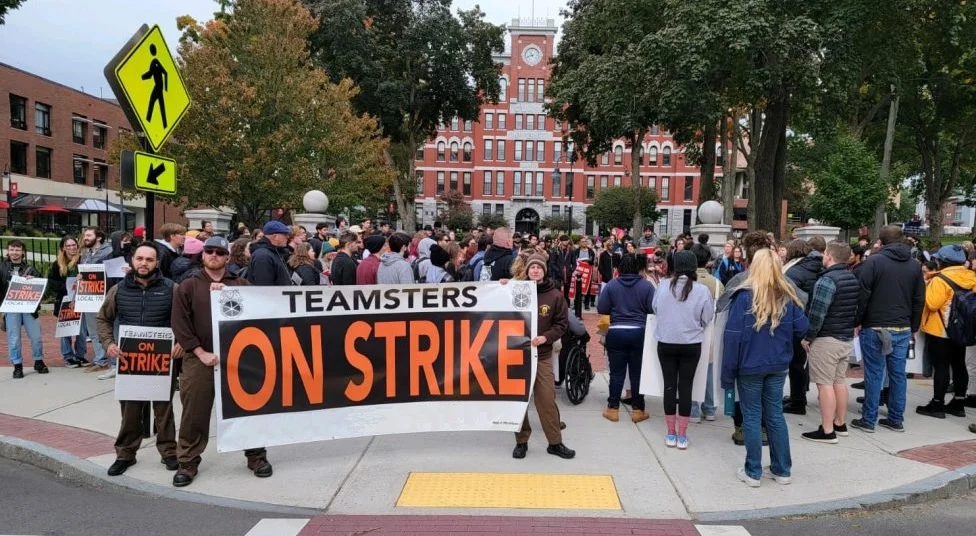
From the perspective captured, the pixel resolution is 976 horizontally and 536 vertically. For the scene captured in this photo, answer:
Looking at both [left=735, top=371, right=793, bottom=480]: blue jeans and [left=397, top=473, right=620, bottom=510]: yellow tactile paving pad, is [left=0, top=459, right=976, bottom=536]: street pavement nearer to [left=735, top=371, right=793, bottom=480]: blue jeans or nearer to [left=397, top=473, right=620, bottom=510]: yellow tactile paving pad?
[left=397, top=473, right=620, bottom=510]: yellow tactile paving pad

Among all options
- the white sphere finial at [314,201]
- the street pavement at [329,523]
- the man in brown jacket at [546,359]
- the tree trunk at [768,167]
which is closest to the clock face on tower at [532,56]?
the tree trunk at [768,167]

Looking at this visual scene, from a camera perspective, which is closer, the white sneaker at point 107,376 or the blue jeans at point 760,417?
the blue jeans at point 760,417

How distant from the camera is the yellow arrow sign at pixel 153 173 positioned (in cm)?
671

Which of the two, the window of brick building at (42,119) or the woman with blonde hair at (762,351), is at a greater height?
the window of brick building at (42,119)

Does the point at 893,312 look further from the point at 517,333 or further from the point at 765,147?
the point at 765,147

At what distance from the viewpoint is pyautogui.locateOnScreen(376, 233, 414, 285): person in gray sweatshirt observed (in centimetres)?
789

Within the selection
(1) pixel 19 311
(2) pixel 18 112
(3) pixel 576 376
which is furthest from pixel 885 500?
(2) pixel 18 112

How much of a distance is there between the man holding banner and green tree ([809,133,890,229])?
28.5 m

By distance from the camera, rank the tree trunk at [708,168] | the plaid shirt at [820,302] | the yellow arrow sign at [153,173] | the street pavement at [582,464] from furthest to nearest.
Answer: the tree trunk at [708,168] < the yellow arrow sign at [153,173] < the plaid shirt at [820,302] < the street pavement at [582,464]

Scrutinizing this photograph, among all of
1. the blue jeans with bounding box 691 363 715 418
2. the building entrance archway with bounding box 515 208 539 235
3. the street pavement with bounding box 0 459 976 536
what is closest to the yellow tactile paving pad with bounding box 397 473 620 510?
the street pavement with bounding box 0 459 976 536

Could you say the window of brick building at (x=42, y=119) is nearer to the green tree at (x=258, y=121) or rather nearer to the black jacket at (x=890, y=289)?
the green tree at (x=258, y=121)

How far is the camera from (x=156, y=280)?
5469 millimetres

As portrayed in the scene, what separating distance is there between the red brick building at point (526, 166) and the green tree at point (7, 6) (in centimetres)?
5023

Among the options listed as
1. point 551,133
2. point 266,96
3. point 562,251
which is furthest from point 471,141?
point 562,251
